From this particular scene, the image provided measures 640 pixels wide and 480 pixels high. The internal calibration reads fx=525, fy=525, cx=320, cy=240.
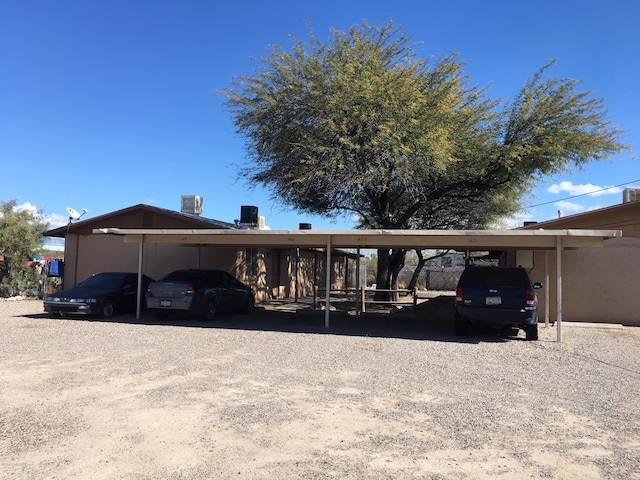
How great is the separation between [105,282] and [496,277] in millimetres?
11120

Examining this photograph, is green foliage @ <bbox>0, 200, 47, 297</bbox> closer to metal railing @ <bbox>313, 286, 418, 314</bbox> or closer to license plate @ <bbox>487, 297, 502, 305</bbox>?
metal railing @ <bbox>313, 286, 418, 314</bbox>

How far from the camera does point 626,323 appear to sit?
50.3 feet

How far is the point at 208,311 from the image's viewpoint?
1439cm

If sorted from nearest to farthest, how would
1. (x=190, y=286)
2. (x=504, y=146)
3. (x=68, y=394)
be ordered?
(x=68, y=394) → (x=190, y=286) → (x=504, y=146)

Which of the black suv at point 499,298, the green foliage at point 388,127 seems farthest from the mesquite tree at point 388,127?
the black suv at point 499,298

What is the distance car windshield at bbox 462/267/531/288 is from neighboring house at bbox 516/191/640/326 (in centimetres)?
474

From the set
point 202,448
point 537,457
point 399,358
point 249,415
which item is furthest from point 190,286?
point 537,457

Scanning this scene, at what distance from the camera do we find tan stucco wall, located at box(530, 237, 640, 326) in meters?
15.4


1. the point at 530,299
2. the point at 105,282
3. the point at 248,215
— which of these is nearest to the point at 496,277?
the point at 530,299

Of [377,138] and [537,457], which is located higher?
[377,138]

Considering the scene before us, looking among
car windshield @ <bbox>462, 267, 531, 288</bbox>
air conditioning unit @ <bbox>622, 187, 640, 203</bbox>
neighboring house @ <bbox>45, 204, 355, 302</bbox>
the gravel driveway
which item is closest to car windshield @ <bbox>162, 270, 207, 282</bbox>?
the gravel driveway

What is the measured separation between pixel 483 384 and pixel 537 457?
9.28 ft

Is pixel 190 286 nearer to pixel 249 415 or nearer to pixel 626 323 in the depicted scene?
pixel 249 415

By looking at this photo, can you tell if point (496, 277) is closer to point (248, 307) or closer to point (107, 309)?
point (248, 307)
